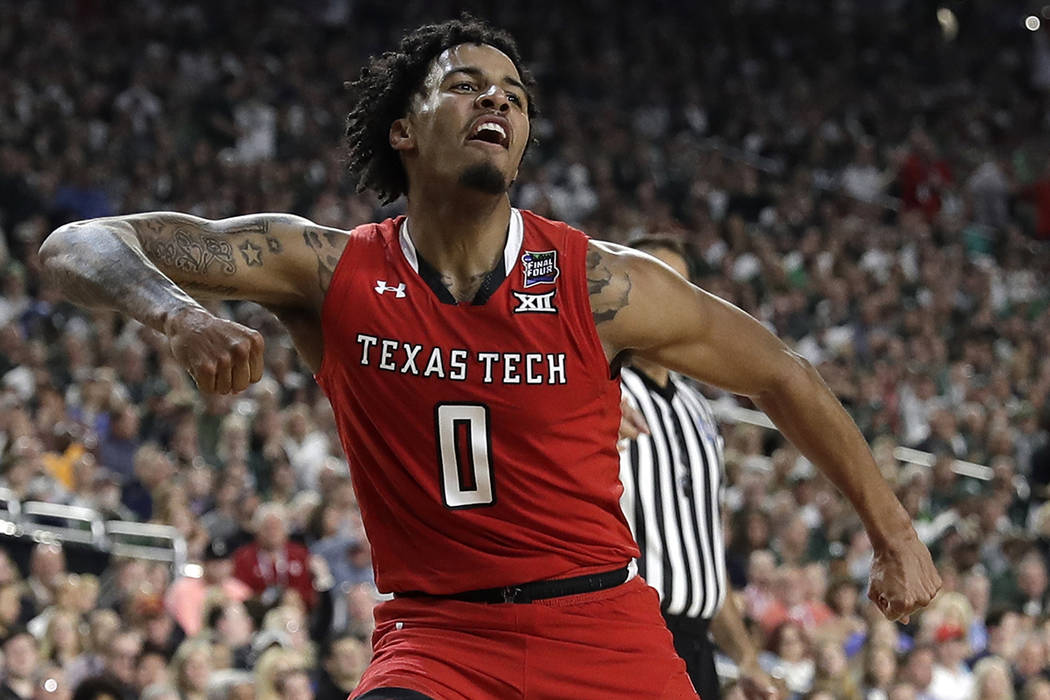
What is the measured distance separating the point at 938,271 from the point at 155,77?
6.50 m

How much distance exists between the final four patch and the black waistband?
23.2 inches

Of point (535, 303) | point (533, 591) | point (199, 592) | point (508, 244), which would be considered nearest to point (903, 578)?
point (533, 591)

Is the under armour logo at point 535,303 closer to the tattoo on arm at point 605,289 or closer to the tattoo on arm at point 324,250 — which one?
the tattoo on arm at point 605,289

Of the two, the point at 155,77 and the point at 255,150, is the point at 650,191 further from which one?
the point at 155,77

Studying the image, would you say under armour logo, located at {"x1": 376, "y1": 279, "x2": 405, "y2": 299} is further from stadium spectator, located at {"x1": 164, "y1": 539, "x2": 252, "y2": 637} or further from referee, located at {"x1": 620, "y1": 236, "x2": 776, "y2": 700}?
stadium spectator, located at {"x1": 164, "y1": 539, "x2": 252, "y2": 637}

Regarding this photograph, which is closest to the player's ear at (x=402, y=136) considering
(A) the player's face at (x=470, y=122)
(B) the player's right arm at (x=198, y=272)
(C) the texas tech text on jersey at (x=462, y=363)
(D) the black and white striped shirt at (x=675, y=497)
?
(A) the player's face at (x=470, y=122)

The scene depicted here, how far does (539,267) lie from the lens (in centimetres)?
324

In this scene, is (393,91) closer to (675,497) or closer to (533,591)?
(533,591)

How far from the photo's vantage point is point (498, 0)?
55.7ft

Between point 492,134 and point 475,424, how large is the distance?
23.7 inches

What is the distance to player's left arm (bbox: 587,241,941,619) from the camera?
3209 mm

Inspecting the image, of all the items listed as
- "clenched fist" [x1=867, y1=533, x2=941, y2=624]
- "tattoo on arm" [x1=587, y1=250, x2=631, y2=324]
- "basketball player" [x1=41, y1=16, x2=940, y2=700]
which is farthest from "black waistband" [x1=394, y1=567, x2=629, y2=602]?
"clenched fist" [x1=867, y1=533, x2=941, y2=624]

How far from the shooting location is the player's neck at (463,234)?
325cm

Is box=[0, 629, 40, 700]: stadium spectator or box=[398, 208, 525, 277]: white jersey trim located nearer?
box=[398, 208, 525, 277]: white jersey trim
